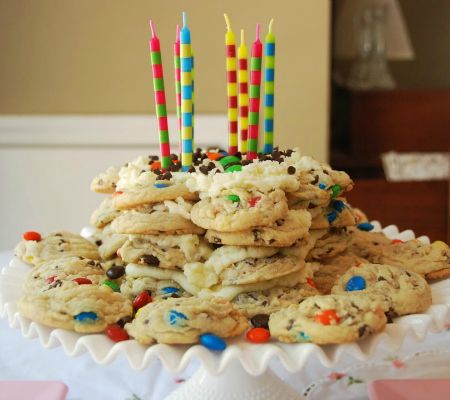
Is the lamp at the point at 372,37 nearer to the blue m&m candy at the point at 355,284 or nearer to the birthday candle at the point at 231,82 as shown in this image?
the birthday candle at the point at 231,82

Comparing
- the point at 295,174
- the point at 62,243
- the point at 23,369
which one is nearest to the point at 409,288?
the point at 295,174

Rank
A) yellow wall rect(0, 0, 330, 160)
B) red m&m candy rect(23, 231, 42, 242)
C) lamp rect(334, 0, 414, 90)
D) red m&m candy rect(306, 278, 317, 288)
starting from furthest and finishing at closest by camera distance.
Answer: lamp rect(334, 0, 414, 90), yellow wall rect(0, 0, 330, 160), red m&m candy rect(23, 231, 42, 242), red m&m candy rect(306, 278, 317, 288)

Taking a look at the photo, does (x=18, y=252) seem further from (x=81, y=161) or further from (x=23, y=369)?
(x=81, y=161)

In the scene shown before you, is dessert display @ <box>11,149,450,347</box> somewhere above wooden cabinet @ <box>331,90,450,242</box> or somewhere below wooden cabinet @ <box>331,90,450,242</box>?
above

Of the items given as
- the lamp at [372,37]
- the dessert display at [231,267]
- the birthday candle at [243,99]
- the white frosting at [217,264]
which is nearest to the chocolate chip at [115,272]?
the dessert display at [231,267]

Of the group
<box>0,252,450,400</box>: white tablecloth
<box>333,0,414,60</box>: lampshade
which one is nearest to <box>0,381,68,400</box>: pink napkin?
<box>0,252,450,400</box>: white tablecloth

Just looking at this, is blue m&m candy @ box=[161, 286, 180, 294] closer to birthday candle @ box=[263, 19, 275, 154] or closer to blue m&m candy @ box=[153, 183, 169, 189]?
blue m&m candy @ box=[153, 183, 169, 189]
